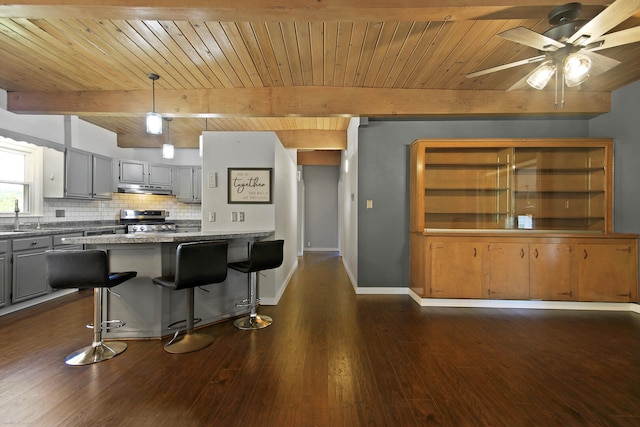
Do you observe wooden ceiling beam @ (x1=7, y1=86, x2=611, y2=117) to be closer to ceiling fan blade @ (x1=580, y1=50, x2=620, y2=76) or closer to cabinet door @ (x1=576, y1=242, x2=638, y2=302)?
ceiling fan blade @ (x1=580, y1=50, x2=620, y2=76)

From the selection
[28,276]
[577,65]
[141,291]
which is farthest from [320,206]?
[577,65]

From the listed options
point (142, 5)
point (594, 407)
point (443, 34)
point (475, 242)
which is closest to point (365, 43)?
point (443, 34)

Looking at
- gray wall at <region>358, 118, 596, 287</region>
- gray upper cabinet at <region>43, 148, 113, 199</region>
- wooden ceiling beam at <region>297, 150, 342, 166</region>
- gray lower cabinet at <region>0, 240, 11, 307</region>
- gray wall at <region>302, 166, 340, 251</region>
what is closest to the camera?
gray lower cabinet at <region>0, 240, 11, 307</region>

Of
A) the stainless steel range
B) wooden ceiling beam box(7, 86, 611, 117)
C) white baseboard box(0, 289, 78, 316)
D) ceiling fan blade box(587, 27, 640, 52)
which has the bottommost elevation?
white baseboard box(0, 289, 78, 316)

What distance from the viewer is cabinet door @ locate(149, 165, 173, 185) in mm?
6059

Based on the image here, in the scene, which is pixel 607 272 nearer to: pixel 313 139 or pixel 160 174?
pixel 313 139

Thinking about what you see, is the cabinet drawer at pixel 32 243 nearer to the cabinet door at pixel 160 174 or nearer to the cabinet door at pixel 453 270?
the cabinet door at pixel 160 174

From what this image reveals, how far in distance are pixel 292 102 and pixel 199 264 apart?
223 centimetres

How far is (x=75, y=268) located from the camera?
7.30 ft

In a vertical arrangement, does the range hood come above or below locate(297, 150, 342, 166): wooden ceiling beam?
below

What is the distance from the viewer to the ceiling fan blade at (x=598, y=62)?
216 cm

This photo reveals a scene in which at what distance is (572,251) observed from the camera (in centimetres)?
355

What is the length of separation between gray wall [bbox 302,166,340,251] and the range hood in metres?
3.85

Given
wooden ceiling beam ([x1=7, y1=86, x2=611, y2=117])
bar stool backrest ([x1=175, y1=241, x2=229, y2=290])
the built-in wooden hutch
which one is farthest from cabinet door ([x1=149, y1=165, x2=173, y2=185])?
the built-in wooden hutch
